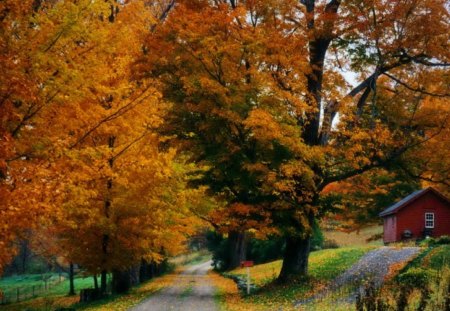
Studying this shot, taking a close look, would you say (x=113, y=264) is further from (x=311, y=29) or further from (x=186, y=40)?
(x=311, y=29)

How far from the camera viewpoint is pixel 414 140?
19.0m

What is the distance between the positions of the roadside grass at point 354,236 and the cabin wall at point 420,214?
6562 mm

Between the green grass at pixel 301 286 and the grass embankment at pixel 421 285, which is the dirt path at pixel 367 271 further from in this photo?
the grass embankment at pixel 421 285

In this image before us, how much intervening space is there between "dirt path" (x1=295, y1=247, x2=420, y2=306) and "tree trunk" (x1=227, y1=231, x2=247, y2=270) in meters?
17.5

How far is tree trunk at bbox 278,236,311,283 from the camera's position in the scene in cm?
2031

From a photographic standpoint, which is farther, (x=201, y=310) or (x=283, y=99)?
(x=283, y=99)

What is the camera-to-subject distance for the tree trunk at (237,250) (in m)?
42.4

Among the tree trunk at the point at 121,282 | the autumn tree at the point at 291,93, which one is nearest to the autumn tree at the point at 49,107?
the autumn tree at the point at 291,93

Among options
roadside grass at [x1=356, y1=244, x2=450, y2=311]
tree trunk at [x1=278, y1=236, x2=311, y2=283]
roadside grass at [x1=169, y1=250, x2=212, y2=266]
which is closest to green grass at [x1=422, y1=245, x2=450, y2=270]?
roadside grass at [x1=356, y1=244, x2=450, y2=311]

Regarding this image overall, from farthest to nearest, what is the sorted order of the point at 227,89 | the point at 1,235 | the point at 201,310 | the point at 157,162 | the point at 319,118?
the point at 319,118 < the point at 157,162 < the point at 227,89 < the point at 201,310 < the point at 1,235

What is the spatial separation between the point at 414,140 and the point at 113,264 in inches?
463

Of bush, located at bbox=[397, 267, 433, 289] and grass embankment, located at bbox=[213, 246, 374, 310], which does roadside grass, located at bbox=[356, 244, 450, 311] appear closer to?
bush, located at bbox=[397, 267, 433, 289]

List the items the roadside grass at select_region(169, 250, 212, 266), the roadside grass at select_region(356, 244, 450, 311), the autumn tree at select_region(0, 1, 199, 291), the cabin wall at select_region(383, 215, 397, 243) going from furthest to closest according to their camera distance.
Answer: the roadside grass at select_region(169, 250, 212, 266), the cabin wall at select_region(383, 215, 397, 243), the roadside grass at select_region(356, 244, 450, 311), the autumn tree at select_region(0, 1, 199, 291)

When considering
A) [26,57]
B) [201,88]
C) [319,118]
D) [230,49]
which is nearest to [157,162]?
[201,88]
